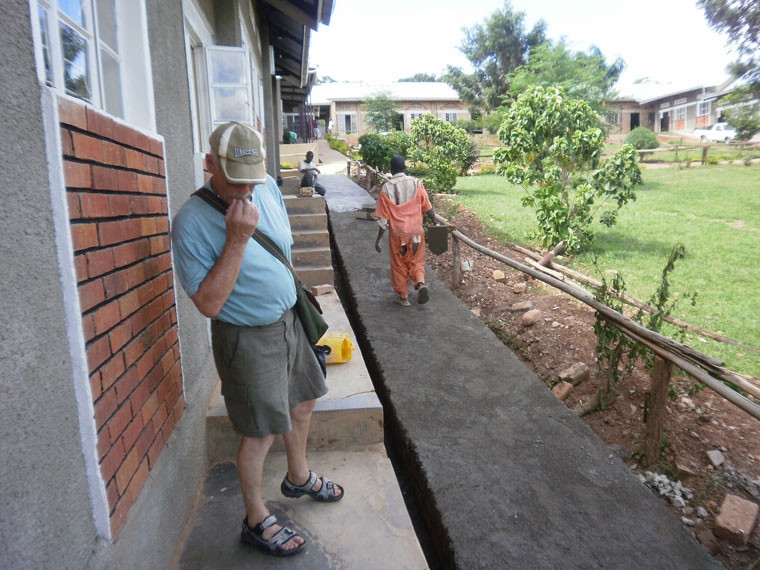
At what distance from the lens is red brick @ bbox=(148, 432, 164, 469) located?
6.06ft

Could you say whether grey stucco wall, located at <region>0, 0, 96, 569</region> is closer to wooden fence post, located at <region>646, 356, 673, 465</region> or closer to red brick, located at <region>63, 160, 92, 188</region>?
red brick, located at <region>63, 160, 92, 188</region>

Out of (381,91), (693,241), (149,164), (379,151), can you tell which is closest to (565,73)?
(379,151)

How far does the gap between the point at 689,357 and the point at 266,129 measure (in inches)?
297

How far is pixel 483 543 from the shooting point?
7.17ft

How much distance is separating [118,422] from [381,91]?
134 feet

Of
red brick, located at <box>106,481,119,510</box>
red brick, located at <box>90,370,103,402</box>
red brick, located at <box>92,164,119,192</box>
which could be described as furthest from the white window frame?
red brick, located at <box>106,481,119,510</box>

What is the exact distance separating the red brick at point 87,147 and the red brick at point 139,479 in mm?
1020

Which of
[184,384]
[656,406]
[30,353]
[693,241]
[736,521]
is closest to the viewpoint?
[30,353]

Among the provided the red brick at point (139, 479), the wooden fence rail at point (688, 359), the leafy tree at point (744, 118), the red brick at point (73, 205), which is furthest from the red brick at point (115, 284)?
the leafy tree at point (744, 118)

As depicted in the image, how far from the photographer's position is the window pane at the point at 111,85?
194cm

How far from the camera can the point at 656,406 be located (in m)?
3.16

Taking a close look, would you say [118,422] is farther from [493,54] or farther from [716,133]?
[493,54]

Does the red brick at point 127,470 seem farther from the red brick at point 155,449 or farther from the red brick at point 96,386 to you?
the red brick at point 96,386

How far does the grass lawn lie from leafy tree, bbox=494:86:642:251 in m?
0.91
